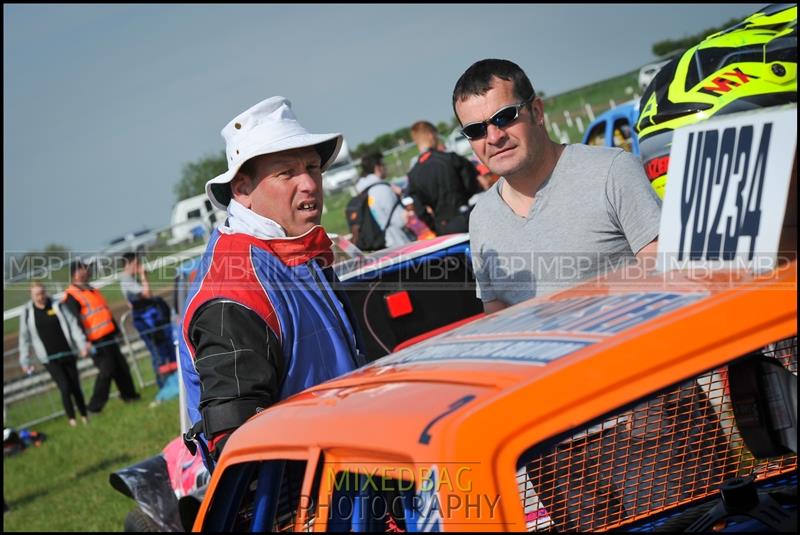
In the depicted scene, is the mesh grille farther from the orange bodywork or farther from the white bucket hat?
the white bucket hat

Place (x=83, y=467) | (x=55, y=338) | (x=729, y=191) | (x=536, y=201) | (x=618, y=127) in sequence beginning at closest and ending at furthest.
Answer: (x=729, y=191)
(x=536, y=201)
(x=83, y=467)
(x=618, y=127)
(x=55, y=338)

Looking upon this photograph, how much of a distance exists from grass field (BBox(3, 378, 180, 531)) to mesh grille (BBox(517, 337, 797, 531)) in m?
5.89

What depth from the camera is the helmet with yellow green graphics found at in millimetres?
3447

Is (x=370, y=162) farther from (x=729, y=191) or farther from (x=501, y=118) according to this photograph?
(x=729, y=191)

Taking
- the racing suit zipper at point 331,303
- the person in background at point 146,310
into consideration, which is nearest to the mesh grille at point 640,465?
the racing suit zipper at point 331,303

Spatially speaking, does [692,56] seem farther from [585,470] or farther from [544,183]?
[585,470]

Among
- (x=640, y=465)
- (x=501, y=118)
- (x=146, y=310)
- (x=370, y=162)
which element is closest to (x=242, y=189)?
(x=501, y=118)

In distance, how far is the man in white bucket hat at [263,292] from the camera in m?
3.04

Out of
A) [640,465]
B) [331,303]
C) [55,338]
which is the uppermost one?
[331,303]

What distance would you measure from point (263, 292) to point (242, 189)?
0.54m

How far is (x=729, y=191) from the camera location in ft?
6.53

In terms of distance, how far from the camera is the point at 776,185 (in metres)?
1.87

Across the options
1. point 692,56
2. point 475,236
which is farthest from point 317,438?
point 692,56

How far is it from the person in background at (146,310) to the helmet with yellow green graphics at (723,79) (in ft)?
34.2
